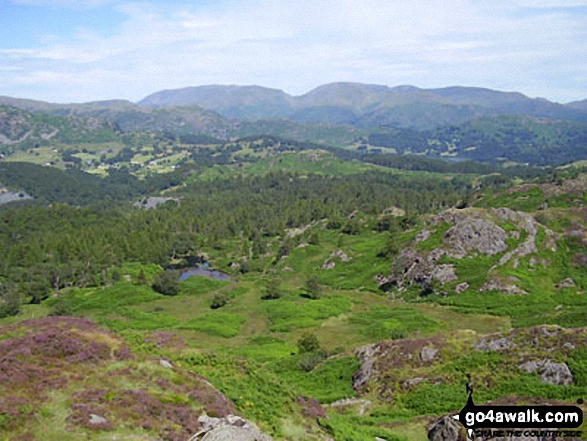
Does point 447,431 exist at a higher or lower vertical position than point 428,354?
higher

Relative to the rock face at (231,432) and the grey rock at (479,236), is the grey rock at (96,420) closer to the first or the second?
the rock face at (231,432)

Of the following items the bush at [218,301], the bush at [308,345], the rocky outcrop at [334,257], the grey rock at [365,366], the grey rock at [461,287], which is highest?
the grey rock at [365,366]

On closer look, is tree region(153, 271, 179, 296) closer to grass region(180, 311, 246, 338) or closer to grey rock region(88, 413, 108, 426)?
grass region(180, 311, 246, 338)

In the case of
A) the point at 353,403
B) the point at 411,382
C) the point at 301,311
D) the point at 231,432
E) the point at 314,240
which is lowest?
the point at 301,311

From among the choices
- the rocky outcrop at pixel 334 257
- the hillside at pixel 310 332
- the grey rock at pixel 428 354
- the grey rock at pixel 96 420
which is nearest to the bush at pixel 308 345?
the hillside at pixel 310 332

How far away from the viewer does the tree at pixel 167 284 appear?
497 ft

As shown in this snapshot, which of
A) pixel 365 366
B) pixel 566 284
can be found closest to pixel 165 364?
pixel 365 366

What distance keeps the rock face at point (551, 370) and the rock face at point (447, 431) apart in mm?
14858

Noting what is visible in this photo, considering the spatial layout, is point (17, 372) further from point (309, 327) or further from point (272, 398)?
point (309, 327)

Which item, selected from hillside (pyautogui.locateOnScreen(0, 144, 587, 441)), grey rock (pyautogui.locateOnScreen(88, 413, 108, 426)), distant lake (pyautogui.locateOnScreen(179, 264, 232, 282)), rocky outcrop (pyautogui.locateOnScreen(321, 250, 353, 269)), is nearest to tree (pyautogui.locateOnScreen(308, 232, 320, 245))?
hillside (pyautogui.locateOnScreen(0, 144, 587, 441))

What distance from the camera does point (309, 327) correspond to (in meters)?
107

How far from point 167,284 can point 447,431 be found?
125 meters

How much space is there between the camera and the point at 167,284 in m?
152

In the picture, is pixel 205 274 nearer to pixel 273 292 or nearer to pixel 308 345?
pixel 273 292
